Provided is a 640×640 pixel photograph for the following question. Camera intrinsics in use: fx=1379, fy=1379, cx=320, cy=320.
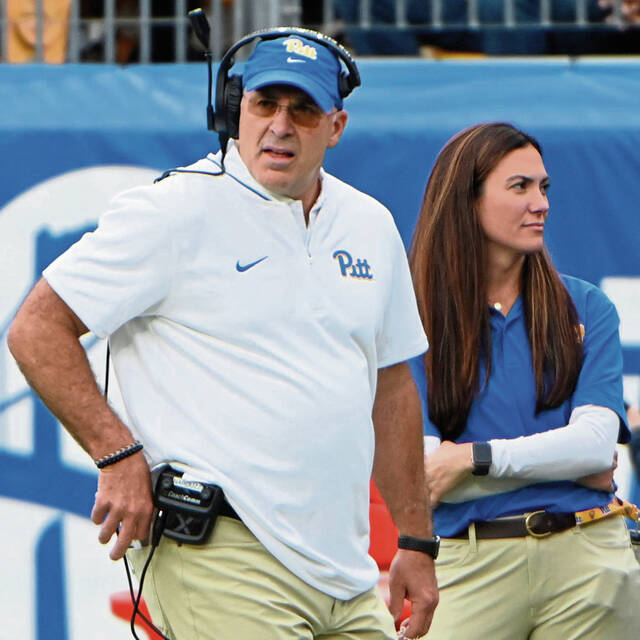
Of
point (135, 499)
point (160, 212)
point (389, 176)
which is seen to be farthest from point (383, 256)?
point (389, 176)

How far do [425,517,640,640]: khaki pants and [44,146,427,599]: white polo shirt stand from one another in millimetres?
635

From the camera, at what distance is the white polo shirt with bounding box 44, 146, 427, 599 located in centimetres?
255

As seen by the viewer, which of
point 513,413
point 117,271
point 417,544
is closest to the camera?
point 117,271

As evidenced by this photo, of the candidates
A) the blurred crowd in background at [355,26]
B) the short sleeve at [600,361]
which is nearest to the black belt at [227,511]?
the short sleeve at [600,361]

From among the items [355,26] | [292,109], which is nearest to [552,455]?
[292,109]

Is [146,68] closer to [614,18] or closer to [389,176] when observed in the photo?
[389,176]

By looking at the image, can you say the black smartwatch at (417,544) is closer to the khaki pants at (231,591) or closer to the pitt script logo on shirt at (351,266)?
the khaki pants at (231,591)

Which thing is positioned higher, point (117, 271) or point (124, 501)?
point (117, 271)

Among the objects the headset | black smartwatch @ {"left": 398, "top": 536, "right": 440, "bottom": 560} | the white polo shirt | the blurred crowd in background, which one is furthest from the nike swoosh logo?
the blurred crowd in background

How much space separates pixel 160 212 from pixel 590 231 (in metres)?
2.82

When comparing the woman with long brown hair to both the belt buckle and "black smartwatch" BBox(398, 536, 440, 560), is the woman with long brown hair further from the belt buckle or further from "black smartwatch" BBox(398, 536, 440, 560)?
"black smartwatch" BBox(398, 536, 440, 560)

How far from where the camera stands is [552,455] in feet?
10.5

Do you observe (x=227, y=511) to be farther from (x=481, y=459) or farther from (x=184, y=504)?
(x=481, y=459)

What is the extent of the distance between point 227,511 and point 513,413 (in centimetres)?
98
